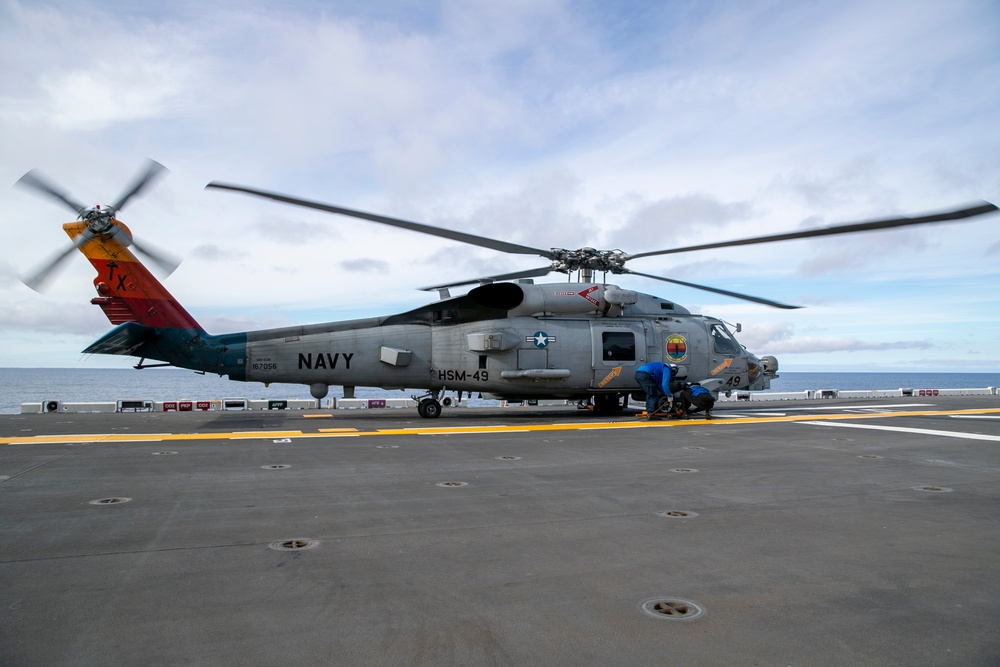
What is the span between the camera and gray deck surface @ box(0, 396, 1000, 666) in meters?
2.96

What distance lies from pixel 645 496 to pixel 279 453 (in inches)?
230

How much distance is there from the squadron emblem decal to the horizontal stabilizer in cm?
1415

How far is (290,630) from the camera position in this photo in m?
3.09

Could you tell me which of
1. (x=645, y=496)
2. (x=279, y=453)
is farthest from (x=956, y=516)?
(x=279, y=453)

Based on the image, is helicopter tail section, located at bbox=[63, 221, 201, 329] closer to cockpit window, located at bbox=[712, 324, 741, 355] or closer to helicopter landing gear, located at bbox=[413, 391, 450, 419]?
helicopter landing gear, located at bbox=[413, 391, 450, 419]

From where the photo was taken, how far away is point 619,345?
Answer: 57.7 ft

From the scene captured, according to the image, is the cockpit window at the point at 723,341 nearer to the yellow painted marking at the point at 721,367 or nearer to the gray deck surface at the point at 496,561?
the yellow painted marking at the point at 721,367

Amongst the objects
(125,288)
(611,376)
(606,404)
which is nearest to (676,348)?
(611,376)

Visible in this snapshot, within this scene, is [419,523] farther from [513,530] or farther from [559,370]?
[559,370]

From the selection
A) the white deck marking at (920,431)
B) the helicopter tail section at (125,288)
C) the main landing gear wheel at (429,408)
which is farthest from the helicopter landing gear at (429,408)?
the white deck marking at (920,431)

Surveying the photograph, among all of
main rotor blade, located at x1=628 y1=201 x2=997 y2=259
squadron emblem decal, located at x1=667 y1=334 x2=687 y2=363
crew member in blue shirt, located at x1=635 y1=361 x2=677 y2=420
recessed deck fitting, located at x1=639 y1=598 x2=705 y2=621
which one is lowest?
recessed deck fitting, located at x1=639 y1=598 x2=705 y2=621

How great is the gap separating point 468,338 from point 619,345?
4.40m

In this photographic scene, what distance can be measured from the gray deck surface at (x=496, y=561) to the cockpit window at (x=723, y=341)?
32.3ft

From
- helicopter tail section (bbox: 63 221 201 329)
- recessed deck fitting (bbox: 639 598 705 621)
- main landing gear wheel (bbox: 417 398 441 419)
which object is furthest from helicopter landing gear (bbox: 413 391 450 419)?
recessed deck fitting (bbox: 639 598 705 621)
